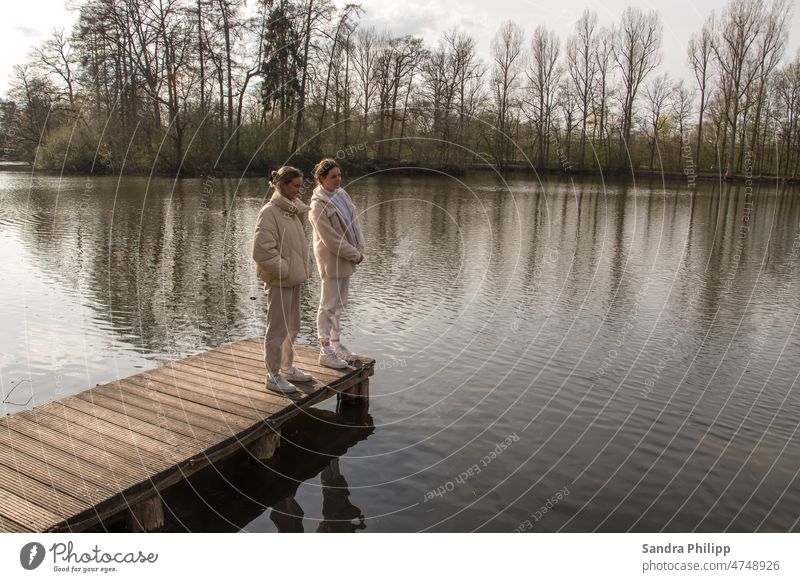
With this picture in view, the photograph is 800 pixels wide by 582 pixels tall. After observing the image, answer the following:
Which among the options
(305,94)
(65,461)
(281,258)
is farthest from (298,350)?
(305,94)

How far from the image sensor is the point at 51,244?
19.8 m

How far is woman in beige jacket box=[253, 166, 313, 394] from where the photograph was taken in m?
6.75

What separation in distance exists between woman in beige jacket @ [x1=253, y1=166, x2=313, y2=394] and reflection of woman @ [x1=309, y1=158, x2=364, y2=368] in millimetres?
461

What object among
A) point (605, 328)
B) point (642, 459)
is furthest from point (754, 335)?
point (642, 459)

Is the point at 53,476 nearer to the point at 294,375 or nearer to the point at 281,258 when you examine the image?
the point at 281,258

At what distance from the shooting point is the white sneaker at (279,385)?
291 inches

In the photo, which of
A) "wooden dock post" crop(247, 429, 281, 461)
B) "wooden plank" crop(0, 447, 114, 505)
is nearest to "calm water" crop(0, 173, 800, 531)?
"wooden dock post" crop(247, 429, 281, 461)

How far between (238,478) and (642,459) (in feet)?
14.3

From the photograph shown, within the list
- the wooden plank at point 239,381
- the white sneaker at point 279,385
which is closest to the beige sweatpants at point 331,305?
the wooden plank at point 239,381

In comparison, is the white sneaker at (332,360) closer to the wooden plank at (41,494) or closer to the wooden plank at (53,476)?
the wooden plank at (53,476)

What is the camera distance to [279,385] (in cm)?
740

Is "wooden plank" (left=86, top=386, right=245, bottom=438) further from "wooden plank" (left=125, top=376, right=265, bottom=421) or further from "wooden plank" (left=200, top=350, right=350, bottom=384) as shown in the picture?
"wooden plank" (left=200, top=350, right=350, bottom=384)

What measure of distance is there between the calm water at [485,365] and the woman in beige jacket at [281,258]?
138cm

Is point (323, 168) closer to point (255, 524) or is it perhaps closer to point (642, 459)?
point (255, 524)
